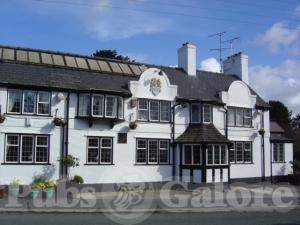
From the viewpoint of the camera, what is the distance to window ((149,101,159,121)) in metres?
27.7

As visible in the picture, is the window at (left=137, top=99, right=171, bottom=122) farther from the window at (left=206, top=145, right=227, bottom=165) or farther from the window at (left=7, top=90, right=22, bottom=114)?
the window at (left=7, top=90, right=22, bottom=114)

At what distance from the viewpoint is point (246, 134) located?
105ft

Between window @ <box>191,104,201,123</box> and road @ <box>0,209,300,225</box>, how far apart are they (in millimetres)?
12810

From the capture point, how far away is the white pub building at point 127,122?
2358 cm

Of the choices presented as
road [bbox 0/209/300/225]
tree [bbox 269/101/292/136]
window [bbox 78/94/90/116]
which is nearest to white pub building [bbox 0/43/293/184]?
window [bbox 78/94/90/116]

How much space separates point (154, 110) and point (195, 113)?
3.37 m

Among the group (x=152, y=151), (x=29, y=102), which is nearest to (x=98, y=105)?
(x=29, y=102)

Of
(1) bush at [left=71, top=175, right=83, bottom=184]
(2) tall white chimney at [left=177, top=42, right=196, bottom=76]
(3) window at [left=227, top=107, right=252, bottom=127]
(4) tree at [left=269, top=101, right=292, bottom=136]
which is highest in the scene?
(2) tall white chimney at [left=177, top=42, right=196, bottom=76]

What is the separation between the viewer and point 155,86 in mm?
27922

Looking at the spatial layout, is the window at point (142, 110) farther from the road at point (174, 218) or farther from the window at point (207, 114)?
the road at point (174, 218)

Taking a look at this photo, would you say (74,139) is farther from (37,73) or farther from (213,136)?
(213,136)

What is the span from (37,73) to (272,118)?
133 feet

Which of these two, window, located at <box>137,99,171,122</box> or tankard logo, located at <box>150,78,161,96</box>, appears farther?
tankard logo, located at <box>150,78,161,96</box>

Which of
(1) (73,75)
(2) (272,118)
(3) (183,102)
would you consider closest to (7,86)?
(1) (73,75)
